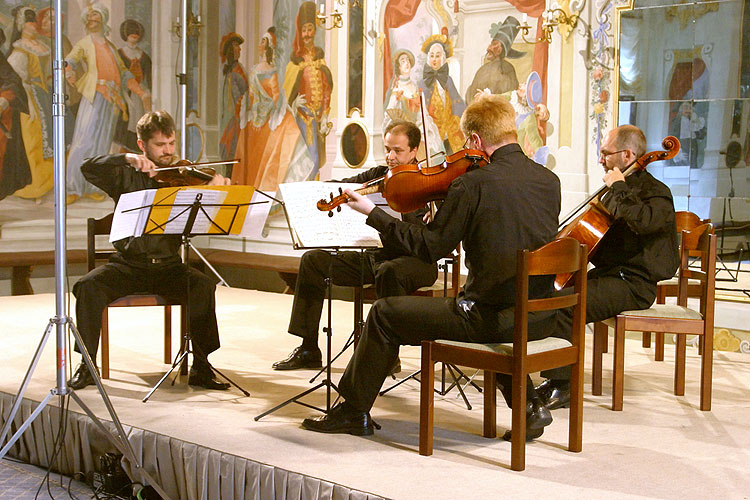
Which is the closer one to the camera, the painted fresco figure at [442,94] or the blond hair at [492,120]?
the blond hair at [492,120]

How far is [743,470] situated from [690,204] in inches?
129

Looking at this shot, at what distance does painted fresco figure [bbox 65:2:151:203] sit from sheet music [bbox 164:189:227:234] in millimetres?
4915

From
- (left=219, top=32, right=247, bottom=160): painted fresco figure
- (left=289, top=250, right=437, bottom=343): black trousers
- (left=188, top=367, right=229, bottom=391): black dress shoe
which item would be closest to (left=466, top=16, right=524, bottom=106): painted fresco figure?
(left=289, top=250, right=437, bottom=343): black trousers

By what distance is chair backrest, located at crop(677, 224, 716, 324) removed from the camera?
4.39 meters

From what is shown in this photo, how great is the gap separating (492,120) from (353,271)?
1806 mm

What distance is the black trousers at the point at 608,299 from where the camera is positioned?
433 centimetres

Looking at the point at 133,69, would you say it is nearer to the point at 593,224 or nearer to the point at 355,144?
the point at 355,144

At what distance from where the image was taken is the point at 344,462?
354 centimetres

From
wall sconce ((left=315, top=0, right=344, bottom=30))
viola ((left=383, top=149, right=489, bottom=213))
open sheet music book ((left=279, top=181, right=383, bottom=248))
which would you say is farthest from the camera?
wall sconce ((left=315, top=0, right=344, bottom=30))

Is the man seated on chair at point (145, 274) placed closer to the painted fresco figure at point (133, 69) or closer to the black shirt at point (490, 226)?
the black shirt at point (490, 226)

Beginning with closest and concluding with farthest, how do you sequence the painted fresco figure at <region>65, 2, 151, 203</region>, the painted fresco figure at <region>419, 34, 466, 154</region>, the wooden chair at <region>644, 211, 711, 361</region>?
the wooden chair at <region>644, 211, 711, 361</region> → the painted fresco figure at <region>419, 34, 466, 154</region> → the painted fresco figure at <region>65, 2, 151, 203</region>

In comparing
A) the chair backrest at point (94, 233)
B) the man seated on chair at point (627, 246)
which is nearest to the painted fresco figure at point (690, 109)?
the man seated on chair at point (627, 246)

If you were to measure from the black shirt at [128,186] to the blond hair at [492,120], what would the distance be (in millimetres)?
1899

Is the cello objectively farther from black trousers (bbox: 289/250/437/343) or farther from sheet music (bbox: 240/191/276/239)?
sheet music (bbox: 240/191/276/239)
